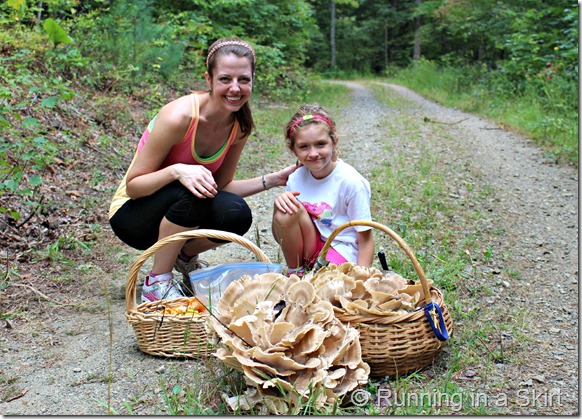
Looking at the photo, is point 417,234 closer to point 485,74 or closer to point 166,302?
point 166,302

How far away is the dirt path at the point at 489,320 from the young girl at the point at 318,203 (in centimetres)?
89

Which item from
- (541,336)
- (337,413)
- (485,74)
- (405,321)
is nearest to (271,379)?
(337,413)

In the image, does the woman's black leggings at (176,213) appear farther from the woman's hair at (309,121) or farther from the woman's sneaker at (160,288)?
the woman's hair at (309,121)

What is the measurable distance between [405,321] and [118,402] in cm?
116

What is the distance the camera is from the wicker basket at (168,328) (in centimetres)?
247

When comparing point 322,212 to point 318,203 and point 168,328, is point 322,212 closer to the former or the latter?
point 318,203

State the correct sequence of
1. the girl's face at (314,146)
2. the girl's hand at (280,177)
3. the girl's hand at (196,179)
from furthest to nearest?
the girl's hand at (280,177), the girl's face at (314,146), the girl's hand at (196,179)

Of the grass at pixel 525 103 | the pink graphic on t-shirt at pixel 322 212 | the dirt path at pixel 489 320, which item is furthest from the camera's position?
the grass at pixel 525 103

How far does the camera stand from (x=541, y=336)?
2914 millimetres

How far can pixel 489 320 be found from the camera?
3049 mm

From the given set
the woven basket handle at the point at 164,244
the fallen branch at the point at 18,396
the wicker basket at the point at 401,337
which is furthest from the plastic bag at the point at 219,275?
the fallen branch at the point at 18,396

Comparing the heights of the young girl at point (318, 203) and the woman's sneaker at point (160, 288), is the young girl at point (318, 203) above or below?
above

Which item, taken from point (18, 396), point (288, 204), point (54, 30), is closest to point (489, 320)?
point (288, 204)

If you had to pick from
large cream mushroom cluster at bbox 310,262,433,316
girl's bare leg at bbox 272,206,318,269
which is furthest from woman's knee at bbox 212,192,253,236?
large cream mushroom cluster at bbox 310,262,433,316
